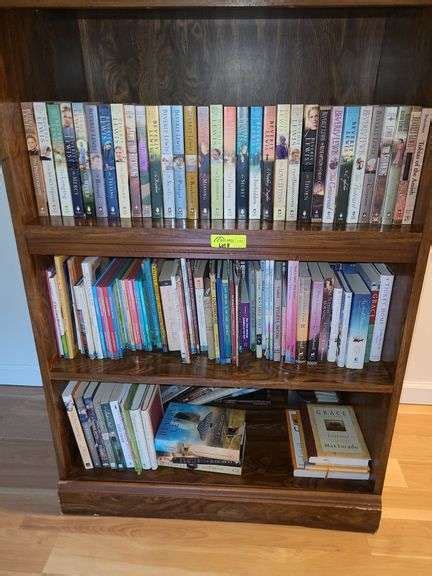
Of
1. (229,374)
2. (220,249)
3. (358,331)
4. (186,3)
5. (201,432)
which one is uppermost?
(186,3)

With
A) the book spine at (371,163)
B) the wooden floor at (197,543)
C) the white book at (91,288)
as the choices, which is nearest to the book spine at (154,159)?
the white book at (91,288)

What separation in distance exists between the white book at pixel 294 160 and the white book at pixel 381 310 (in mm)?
261

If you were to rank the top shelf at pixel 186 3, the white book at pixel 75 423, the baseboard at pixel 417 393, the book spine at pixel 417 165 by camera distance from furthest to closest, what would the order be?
1. the baseboard at pixel 417 393
2. the white book at pixel 75 423
3. the book spine at pixel 417 165
4. the top shelf at pixel 186 3

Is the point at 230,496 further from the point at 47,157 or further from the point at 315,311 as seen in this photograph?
the point at 47,157

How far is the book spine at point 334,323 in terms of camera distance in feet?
3.77

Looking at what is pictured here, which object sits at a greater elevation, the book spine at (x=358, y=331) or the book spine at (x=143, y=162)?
the book spine at (x=143, y=162)

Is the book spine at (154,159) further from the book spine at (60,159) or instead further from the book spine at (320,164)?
the book spine at (320,164)

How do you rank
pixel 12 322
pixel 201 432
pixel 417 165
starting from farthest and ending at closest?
pixel 12 322, pixel 201 432, pixel 417 165

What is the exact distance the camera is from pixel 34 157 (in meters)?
1.06

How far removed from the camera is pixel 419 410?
1.77m

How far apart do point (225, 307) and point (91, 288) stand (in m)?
0.32

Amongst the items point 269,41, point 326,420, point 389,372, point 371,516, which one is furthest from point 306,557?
point 269,41

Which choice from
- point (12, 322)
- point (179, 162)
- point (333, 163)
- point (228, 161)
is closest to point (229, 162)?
point (228, 161)

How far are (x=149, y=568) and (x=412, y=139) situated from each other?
3.84 ft
